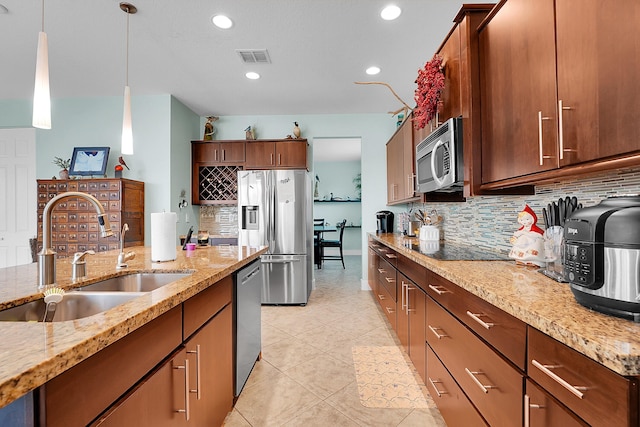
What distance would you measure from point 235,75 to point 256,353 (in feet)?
9.32

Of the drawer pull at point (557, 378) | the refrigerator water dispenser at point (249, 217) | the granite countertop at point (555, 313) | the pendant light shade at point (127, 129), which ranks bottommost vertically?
the drawer pull at point (557, 378)

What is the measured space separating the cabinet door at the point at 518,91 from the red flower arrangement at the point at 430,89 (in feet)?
1.23

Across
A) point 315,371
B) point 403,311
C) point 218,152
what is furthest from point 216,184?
point 403,311

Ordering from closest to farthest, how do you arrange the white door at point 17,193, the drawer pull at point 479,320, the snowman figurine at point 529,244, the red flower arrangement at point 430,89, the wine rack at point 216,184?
the drawer pull at point 479,320 → the snowman figurine at point 529,244 → the red flower arrangement at point 430,89 → the white door at point 17,193 → the wine rack at point 216,184

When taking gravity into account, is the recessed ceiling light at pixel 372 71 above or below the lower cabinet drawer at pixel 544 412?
above

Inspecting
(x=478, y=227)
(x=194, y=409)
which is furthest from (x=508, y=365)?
(x=478, y=227)

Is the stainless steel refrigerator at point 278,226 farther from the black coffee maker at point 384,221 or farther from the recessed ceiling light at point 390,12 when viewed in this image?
the recessed ceiling light at point 390,12

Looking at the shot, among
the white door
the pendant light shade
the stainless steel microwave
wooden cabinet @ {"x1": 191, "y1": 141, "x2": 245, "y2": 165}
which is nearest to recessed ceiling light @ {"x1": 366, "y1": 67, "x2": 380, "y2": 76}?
the stainless steel microwave

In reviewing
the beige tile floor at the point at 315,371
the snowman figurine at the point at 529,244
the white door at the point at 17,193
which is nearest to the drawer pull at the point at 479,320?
the snowman figurine at the point at 529,244

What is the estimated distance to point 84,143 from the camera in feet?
13.6

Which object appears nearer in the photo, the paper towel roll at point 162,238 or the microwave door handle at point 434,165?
the paper towel roll at point 162,238

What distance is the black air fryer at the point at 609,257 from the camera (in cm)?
71

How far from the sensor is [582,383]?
681mm

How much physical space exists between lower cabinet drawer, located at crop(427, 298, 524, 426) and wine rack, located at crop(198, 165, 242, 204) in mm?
3708
